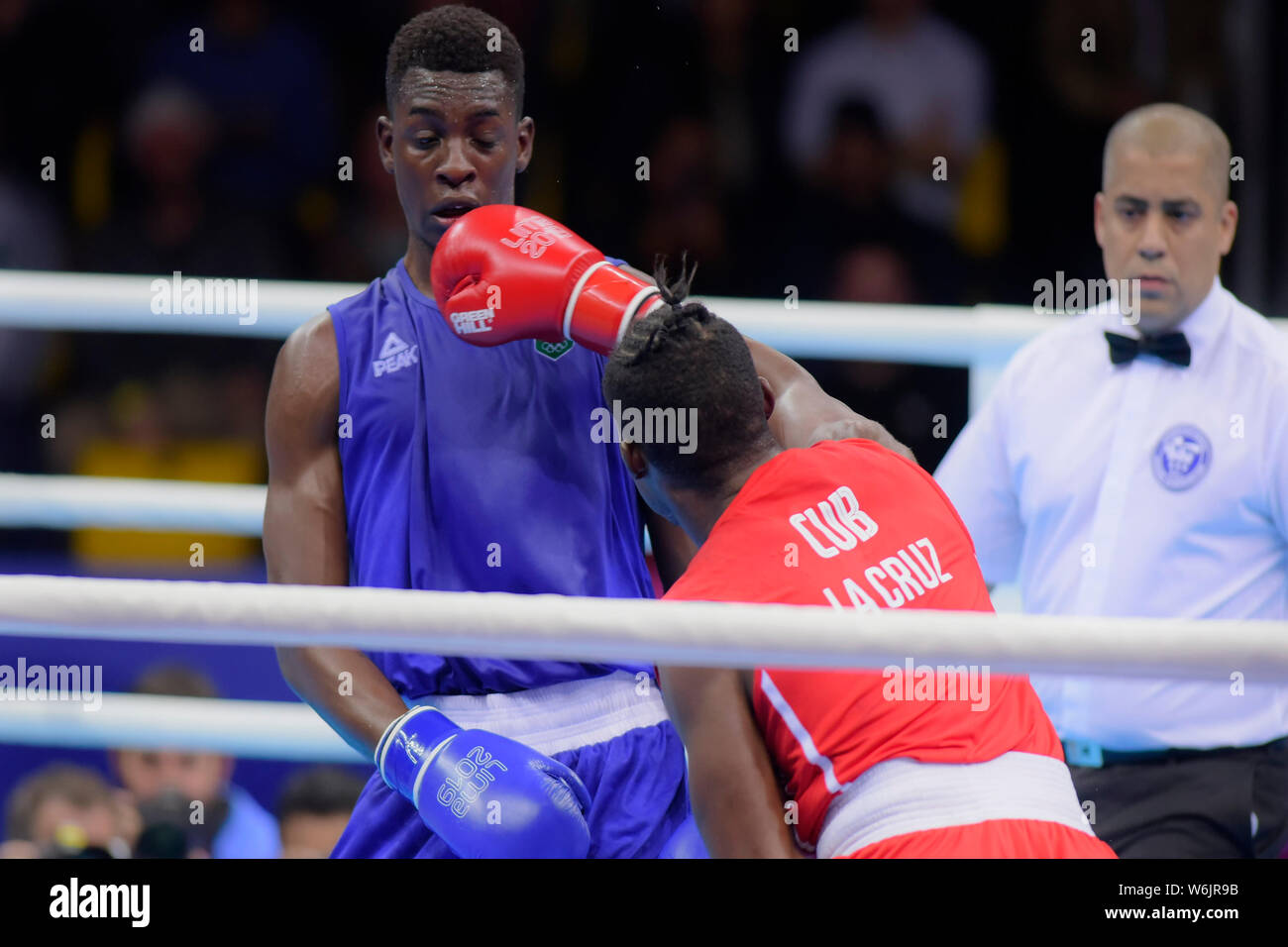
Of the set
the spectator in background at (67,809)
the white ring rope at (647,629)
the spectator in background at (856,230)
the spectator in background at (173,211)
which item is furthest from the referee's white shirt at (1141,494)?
the spectator in background at (173,211)

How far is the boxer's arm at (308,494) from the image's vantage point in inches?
79.0

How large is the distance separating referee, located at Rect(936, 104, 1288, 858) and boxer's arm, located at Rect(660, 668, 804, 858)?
3.43 feet

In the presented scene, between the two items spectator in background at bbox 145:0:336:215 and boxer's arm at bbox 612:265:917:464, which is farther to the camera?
spectator in background at bbox 145:0:336:215

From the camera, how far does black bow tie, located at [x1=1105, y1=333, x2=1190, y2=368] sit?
2.76 metres

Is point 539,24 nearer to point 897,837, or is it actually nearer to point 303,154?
point 303,154

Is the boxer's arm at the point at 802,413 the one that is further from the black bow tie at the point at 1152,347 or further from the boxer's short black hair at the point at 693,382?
the black bow tie at the point at 1152,347

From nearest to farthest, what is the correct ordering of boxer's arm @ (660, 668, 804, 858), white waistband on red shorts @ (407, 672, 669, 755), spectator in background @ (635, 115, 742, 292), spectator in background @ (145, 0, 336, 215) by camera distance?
boxer's arm @ (660, 668, 804, 858) < white waistband on red shorts @ (407, 672, 669, 755) < spectator in background @ (635, 115, 742, 292) < spectator in background @ (145, 0, 336, 215)

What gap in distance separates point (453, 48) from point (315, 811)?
4.87 feet

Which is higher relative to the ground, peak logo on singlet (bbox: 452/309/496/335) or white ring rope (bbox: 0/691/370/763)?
peak logo on singlet (bbox: 452/309/496/335)

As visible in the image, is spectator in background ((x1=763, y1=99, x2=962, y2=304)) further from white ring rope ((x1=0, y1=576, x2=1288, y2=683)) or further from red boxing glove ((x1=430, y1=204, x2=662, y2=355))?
white ring rope ((x1=0, y1=576, x2=1288, y2=683))

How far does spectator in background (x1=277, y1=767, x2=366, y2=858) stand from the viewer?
2.89 metres

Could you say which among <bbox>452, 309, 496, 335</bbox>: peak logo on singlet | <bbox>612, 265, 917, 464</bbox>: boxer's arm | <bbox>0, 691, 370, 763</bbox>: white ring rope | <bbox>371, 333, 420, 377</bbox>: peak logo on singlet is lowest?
<bbox>0, 691, 370, 763</bbox>: white ring rope

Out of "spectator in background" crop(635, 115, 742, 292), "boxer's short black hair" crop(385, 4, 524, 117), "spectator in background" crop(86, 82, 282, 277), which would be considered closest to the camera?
"boxer's short black hair" crop(385, 4, 524, 117)

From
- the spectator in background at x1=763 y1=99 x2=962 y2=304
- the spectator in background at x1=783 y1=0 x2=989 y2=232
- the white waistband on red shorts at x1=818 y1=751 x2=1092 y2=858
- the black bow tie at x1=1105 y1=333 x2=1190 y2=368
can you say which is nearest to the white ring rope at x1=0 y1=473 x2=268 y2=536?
the white waistband on red shorts at x1=818 y1=751 x2=1092 y2=858
